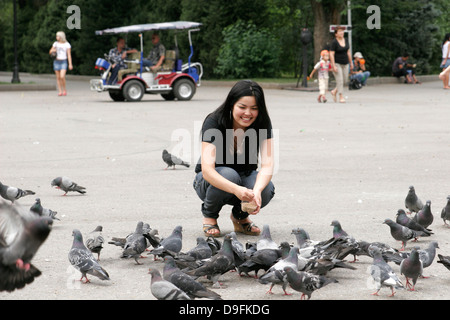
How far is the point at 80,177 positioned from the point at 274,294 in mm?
5395

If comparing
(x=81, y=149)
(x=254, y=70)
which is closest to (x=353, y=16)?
(x=254, y=70)

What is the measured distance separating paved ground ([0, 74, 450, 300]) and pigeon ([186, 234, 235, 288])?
0.40 feet

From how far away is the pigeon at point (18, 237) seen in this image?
320 centimetres

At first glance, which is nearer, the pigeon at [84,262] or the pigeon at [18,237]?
the pigeon at [18,237]

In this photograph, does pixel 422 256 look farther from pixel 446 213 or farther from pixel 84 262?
pixel 84 262

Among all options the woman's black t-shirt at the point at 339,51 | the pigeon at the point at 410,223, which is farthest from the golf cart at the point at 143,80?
the pigeon at the point at 410,223

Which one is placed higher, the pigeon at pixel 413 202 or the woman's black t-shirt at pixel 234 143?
the woman's black t-shirt at pixel 234 143

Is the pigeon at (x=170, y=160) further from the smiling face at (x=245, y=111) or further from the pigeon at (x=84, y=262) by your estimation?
the pigeon at (x=84, y=262)

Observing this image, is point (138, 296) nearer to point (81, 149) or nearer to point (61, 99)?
point (81, 149)

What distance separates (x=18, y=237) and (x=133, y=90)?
1973 cm

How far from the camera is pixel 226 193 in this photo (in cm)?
662

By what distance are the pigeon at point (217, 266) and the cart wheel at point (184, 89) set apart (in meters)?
17.9

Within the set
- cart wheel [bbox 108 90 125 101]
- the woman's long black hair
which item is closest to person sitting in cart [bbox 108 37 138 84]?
cart wheel [bbox 108 90 125 101]

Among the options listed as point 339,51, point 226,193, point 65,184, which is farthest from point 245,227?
point 339,51
